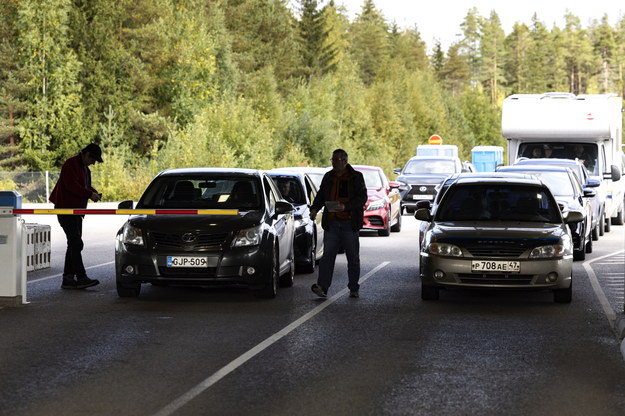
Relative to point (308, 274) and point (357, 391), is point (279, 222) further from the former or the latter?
point (357, 391)

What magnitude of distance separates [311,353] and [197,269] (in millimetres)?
3543

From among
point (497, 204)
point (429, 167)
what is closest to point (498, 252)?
point (497, 204)

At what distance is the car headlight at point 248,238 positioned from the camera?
13.1 m

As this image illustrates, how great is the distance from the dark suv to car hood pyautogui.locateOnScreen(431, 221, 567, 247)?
21.1 m

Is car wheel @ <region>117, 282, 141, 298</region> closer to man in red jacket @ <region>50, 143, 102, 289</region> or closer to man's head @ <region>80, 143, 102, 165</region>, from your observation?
man in red jacket @ <region>50, 143, 102, 289</region>

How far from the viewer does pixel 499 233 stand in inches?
518

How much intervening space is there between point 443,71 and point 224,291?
17394 cm

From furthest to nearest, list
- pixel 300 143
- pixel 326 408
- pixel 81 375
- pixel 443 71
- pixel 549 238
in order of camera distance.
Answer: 1. pixel 443 71
2. pixel 300 143
3. pixel 549 238
4. pixel 81 375
5. pixel 326 408

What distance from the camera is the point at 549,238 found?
1313 cm

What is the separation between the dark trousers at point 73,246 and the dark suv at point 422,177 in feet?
68.3

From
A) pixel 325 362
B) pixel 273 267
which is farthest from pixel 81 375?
pixel 273 267

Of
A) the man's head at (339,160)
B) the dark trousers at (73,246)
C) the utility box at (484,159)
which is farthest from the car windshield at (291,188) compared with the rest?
the utility box at (484,159)

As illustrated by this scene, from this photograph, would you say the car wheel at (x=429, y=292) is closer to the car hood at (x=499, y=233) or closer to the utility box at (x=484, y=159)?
the car hood at (x=499, y=233)

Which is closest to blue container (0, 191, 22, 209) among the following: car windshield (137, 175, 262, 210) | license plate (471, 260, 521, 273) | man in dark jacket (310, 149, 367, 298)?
car windshield (137, 175, 262, 210)
